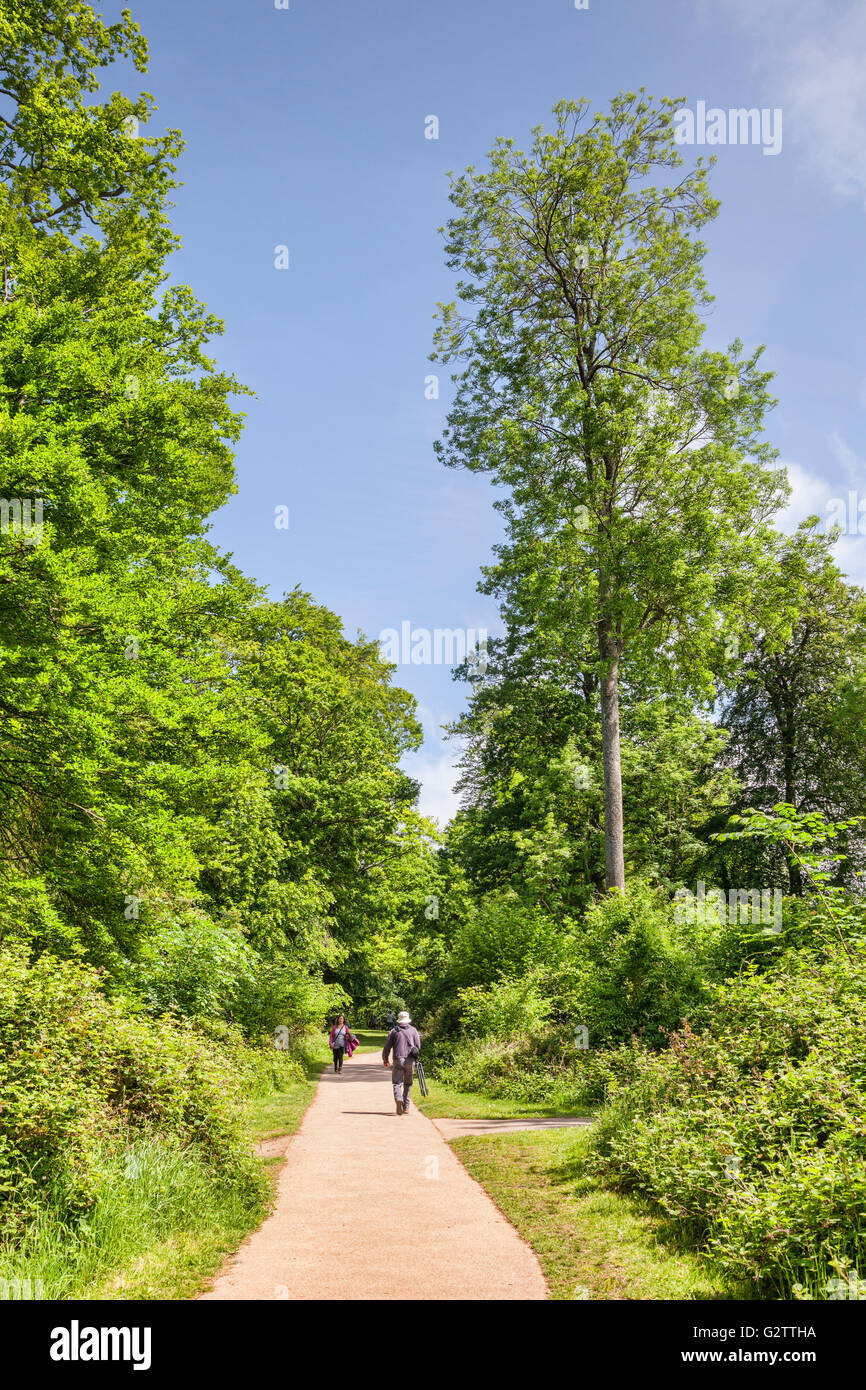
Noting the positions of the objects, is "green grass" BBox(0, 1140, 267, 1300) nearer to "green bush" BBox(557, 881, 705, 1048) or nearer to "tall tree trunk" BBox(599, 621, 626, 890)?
"green bush" BBox(557, 881, 705, 1048)

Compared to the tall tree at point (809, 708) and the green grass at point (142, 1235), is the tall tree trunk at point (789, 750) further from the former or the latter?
the green grass at point (142, 1235)

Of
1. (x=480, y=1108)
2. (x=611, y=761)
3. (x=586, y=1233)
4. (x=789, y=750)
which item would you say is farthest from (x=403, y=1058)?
(x=789, y=750)

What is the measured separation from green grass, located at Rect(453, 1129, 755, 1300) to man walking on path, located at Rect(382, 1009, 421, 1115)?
4.69m

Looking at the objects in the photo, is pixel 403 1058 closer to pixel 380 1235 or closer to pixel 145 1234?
pixel 380 1235

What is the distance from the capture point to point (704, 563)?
17922mm

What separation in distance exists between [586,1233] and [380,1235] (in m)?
1.67

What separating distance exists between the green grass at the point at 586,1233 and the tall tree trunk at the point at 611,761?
8.44 meters

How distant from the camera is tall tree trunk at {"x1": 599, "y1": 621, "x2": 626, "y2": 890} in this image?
60.7 feet

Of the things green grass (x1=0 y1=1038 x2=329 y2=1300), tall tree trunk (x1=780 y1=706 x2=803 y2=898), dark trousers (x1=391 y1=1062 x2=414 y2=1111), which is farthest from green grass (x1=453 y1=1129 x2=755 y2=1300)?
tall tree trunk (x1=780 y1=706 x2=803 y2=898)

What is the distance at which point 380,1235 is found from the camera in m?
6.97

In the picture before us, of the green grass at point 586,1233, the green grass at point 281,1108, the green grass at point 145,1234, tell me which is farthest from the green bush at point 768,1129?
the green grass at point 281,1108

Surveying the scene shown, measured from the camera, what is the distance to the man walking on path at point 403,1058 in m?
15.1
